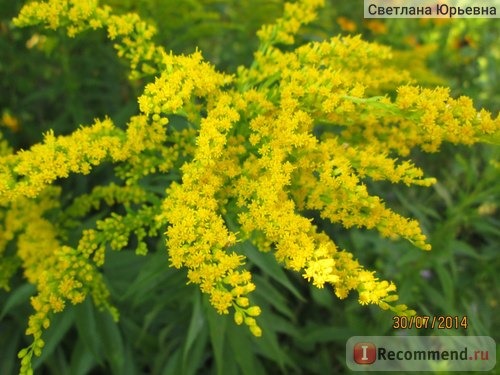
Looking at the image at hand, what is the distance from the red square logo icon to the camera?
252 cm

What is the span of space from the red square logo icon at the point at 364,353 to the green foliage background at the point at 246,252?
12cm

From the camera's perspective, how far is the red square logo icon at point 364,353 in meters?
2.52

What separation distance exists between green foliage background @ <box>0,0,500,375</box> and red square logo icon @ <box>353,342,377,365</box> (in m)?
0.12

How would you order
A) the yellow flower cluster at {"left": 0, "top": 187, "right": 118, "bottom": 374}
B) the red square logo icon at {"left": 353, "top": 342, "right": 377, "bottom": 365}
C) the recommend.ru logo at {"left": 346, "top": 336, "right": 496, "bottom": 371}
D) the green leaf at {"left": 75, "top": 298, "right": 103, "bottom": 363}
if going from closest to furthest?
the yellow flower cluster at {"left": 0, "top": 187, "right": 118, "bottom": 374}
the recommend.ru logo at {"left": 346, "top": 336, "right": 496, "bottom": 371}
the green leaf at {"left": 75, "top": 298, "right": 103, "bottom": 363}
the red square logo icon at {"left": 353, "top": 342, "right": 377, "bottom": 365}

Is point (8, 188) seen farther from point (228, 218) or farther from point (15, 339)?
point (15, 339)

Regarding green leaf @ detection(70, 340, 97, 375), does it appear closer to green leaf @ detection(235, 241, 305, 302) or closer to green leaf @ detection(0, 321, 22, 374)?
green leaf @ detection(0, 321, 22, 374)

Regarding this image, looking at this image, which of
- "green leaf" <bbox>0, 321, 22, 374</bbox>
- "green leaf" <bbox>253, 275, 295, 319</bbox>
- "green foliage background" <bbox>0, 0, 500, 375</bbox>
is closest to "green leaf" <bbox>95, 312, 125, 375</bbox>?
"green foliage background" <bbox>0, 0, 500, 375</bbox>

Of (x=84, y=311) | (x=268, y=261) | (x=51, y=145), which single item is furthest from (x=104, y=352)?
(x=51, y=145)

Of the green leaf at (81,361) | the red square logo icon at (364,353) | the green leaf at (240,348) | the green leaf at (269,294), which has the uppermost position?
the green leaf at (269,294)

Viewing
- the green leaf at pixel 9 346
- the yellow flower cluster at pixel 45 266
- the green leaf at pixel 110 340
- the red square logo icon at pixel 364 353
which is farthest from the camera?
the red square logo icon at pixel 364 353

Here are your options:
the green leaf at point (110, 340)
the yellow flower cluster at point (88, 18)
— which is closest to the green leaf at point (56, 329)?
the green leaf at point (110, 340)

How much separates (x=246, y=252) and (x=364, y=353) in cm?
102

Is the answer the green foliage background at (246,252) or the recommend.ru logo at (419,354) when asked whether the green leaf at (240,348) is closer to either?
the green foliage background at (246,252)

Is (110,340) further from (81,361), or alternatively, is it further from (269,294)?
(269,294)
